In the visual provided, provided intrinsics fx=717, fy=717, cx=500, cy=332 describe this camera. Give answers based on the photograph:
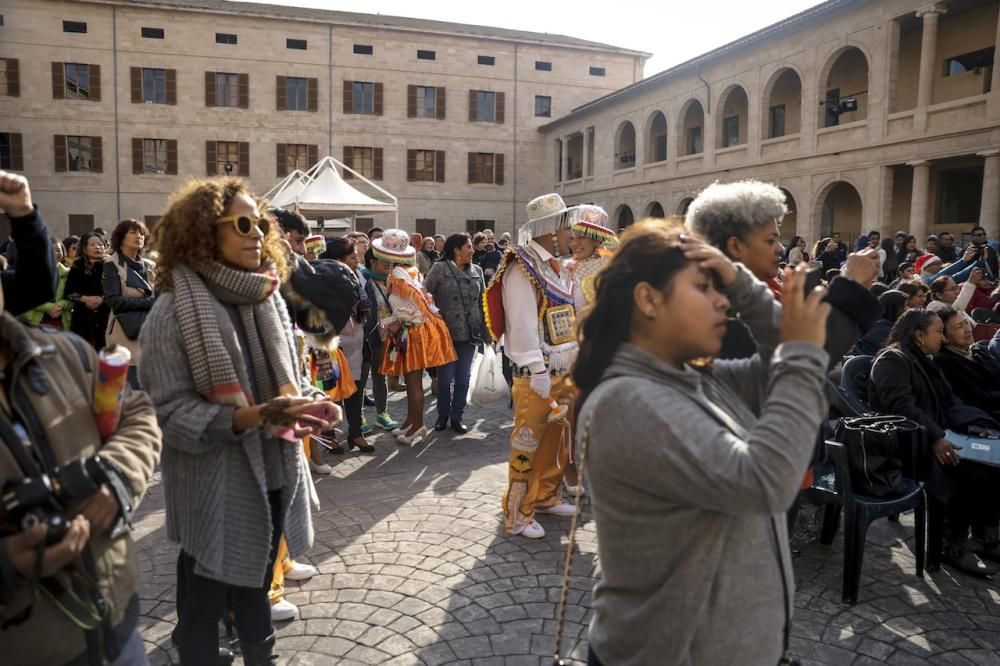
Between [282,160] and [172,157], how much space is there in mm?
5022

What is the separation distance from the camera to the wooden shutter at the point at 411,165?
36750mm

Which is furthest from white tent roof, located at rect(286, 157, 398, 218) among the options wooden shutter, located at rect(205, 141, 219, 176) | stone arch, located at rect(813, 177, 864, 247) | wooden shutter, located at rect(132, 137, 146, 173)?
wooden shutter, located at rect(132, 137, 146, 173)

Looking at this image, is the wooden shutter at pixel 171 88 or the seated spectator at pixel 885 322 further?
the wooden shutter at pixel 171 88

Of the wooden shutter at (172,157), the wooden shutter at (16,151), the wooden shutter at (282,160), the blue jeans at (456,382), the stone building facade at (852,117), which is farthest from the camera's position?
the wooden shutter at (282,160)

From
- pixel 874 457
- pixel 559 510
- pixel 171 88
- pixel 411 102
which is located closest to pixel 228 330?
pixel 559 510

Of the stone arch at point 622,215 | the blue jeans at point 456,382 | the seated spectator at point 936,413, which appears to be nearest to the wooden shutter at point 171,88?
the stone arch at point 622,215

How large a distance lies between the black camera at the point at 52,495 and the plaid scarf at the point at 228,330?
2.51 ft

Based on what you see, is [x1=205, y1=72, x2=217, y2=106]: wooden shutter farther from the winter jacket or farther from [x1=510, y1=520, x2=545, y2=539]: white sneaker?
[x1=510, y1=520, x2=545, y2=539]: white sneaker

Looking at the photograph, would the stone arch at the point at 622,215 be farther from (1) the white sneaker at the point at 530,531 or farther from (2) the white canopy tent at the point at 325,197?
(1) the white sneaker at the point at 530,531

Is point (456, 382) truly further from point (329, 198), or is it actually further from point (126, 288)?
point (329, 198)

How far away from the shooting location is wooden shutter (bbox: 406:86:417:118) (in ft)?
120

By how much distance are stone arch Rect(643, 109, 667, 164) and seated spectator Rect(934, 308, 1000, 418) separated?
27405 millimetres

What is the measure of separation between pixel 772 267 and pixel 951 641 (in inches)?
84.2

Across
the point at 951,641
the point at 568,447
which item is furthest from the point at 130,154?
the point at 951,641
